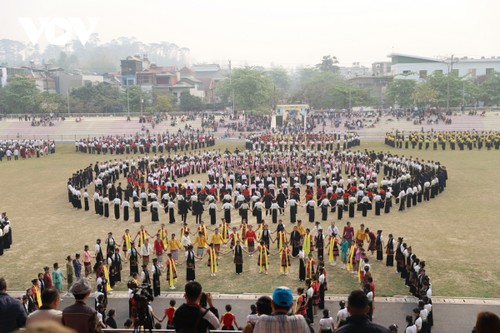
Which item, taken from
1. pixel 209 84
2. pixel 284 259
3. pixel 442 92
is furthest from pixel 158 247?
pixel 209 84

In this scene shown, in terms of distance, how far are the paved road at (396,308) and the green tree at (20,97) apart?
46.1 meters

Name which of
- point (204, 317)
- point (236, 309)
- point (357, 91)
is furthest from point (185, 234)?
point (357, 91)

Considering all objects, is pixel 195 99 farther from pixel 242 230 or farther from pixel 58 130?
pixel 242 230

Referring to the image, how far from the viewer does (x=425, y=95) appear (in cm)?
4888

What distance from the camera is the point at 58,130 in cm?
4456

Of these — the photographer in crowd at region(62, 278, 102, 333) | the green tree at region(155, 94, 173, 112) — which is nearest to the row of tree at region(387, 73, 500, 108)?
the green tree at region(155, 94, 173, 112)

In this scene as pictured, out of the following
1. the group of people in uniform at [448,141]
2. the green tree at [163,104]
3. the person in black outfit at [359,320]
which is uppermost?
the green tree at [163,104]

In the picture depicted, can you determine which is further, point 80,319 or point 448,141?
point 448,141

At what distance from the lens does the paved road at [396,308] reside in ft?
28.2

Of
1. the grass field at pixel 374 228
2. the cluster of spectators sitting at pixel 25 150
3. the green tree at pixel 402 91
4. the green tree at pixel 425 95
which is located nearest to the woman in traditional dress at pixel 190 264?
the grass field at pixel 374 228

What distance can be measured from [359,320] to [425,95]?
1939 inches

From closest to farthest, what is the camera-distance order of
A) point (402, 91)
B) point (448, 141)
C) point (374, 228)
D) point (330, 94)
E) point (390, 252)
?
point (390, 252)
point (374, 228)
point (448, 141)
point (402, 91)
point (330, 94)

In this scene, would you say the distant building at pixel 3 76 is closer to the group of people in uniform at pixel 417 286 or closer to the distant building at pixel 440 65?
the distant building at pixel 440 65

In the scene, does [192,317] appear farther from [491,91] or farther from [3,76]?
[3,76]
